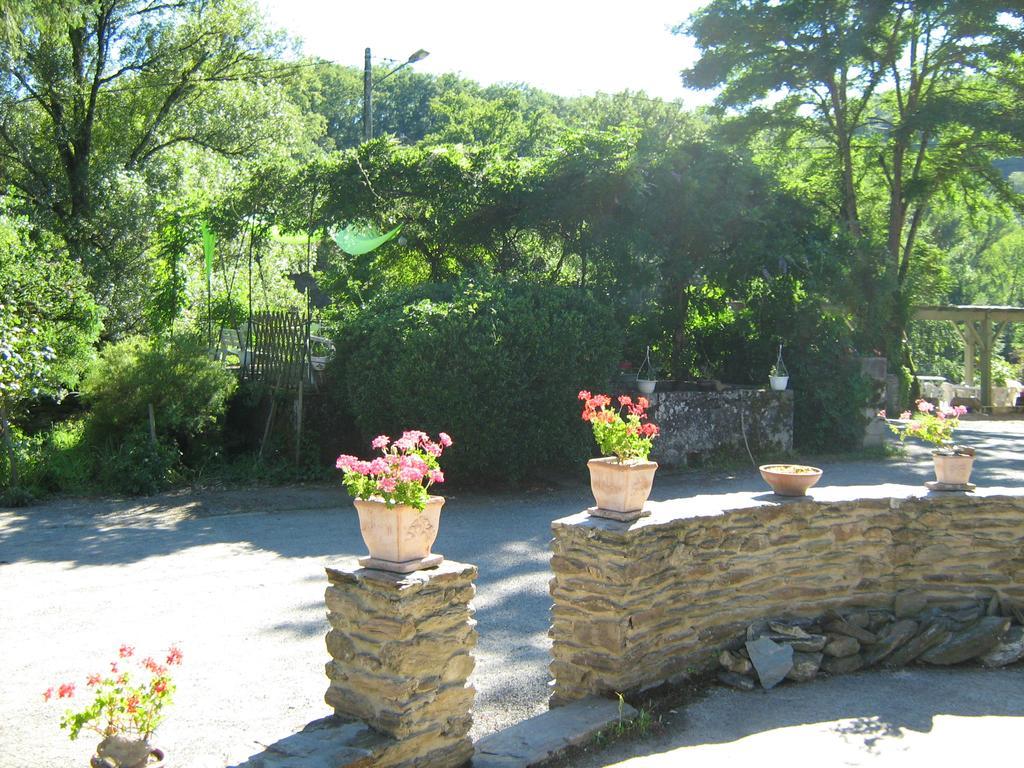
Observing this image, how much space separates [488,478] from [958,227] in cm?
4098

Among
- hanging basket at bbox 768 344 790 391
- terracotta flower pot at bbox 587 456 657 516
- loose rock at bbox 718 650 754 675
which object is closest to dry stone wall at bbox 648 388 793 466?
hanging basket at bbox 768 344 790 391

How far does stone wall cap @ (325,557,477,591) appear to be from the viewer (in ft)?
12.7

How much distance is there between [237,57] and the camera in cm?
2094

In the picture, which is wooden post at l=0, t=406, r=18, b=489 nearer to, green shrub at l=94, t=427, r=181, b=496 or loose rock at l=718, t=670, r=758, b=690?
green shrub at l=94, t=427, r=181, b=496

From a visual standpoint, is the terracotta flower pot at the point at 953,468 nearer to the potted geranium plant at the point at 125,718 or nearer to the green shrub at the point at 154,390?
the potted geranium plant at the point at 125,718

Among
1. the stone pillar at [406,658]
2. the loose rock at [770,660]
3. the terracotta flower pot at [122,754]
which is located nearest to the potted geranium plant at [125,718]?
the terracotta flower pot at [122,754]

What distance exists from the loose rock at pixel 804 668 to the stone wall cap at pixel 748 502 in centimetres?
84

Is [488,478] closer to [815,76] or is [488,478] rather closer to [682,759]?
[682,759]

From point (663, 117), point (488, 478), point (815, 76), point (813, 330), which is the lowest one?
point (488, 478)

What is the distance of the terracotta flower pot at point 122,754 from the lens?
3.13 meters

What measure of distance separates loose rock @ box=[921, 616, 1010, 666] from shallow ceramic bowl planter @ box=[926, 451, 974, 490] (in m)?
0.89

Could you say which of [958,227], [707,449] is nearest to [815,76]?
[707,449]

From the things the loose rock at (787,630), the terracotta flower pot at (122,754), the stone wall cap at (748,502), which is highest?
the stone wall cap at (748,502)

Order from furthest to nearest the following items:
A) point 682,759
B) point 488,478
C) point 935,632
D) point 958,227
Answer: point 958,227 < point 488,478 < point 935,632 < point 682,759
